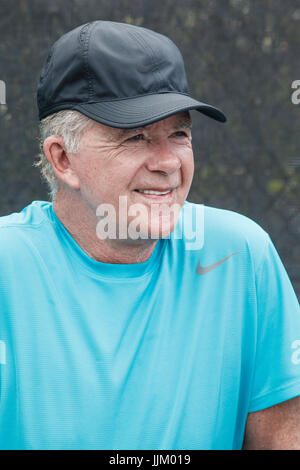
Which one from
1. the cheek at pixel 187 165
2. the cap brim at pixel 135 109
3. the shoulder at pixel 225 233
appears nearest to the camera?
the cap brim at pixel 135 109

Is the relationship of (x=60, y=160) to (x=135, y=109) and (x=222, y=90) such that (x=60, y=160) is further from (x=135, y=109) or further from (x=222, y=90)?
(x=222, y=90)

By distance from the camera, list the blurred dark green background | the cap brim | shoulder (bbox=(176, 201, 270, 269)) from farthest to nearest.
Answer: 1. the blurred dark green background
2. shoulder (bbox=(176, 201, 270, 269))
3. the cap brim

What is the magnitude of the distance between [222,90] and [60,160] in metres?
1.06

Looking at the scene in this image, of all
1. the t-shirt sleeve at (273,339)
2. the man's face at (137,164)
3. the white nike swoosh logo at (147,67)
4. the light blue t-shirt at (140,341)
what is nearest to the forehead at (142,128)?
the man's face at (137,164)

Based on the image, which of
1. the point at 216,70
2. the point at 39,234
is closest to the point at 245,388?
the point at 39,234

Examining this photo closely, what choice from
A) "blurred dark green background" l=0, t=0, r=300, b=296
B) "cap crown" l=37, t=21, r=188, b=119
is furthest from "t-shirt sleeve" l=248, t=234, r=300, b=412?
A: "blurred dark green background" l=0, t=0, r=300, b=296

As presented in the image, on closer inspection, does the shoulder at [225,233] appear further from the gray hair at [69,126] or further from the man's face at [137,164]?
the gray hair at [69,126]

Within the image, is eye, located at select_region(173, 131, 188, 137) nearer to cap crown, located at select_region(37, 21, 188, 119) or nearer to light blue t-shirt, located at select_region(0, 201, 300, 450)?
cap crown, located at select_region(37, 21, 188, 119)

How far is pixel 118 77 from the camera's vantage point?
4.38ft

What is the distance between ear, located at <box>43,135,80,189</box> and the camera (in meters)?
1.44

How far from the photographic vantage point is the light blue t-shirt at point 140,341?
4.48 ft

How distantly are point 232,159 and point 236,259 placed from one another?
98 cm

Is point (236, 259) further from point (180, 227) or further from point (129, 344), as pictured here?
point (129, 344)

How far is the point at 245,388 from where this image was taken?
149cm
